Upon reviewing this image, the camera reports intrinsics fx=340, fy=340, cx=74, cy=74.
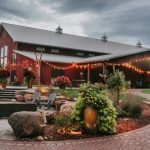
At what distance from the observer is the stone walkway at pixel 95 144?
8.45 m

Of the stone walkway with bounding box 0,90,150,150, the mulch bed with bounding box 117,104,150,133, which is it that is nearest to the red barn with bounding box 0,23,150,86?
the mulch bed with bounding box 117,104,150,133

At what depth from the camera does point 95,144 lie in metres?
8.94

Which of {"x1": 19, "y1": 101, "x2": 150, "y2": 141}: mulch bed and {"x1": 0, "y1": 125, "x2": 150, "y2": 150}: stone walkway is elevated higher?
{"x1": 19, "y1": 101, "x2": 150, "y2": 141}: mulch bed

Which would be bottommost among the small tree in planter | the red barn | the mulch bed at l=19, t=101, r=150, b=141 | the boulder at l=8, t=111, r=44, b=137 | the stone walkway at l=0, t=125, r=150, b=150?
the stone walkway at l=0, t=125, r=150, b=150

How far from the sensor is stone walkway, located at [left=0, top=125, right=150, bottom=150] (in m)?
8.45

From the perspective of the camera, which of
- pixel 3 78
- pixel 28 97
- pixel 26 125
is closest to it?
pixel 26 125

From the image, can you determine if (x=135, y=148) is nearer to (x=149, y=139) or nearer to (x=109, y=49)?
(x=149, y=139)

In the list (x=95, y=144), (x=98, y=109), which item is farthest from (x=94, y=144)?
(x=98, y=109)

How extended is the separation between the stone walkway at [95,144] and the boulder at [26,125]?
1.86ft

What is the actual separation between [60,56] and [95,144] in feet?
99.9

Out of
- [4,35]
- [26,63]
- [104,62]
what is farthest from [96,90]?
[4,35]

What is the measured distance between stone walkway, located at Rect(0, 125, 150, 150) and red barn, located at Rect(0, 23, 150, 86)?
70.3 ft

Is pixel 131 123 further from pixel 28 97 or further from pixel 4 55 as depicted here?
pixel 4 55

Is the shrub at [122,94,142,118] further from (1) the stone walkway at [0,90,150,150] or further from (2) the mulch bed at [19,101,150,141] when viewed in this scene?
(1) the stone walkway at [0,90,150,150]
